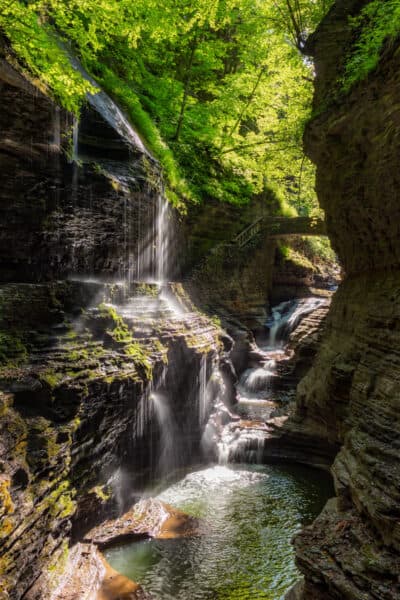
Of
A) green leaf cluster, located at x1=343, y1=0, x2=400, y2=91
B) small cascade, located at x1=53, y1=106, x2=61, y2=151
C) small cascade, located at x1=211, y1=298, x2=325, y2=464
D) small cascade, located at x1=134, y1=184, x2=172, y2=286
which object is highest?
green leaf cluster, located at x1=343, y1=0, x2=400, y2=91

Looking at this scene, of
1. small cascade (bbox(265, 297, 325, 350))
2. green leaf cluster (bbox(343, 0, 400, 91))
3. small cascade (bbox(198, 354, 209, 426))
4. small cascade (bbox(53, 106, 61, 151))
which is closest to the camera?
green leaf cluster (bbox(343, 0, 400, 91))

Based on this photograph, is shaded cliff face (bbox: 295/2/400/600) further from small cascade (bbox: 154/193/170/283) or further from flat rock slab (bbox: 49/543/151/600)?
small cascade (bbox: 154/193/170/283)

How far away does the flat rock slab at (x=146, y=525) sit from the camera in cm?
809

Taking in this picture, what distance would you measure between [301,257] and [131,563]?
21.7 meters

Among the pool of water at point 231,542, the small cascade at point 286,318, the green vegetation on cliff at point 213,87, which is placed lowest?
the pool of water at point 231,542

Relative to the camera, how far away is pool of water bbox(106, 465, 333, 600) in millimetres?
7078

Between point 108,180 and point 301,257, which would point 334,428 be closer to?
point 108,180

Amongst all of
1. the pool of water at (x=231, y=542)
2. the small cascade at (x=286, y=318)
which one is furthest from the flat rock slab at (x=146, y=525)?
the small cascade at (x=286, y=318)

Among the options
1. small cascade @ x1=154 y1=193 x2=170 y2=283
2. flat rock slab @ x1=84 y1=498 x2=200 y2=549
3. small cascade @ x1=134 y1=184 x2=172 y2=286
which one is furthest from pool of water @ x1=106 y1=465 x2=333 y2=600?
small cascade @ x1=154 y1=193 x2=170 y2=283

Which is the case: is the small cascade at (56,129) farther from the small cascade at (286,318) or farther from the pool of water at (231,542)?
the small cascade at (286,318)

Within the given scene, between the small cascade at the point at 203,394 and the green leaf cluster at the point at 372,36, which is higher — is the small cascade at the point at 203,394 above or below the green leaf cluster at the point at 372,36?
below

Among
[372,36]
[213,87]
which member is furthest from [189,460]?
[213,87]

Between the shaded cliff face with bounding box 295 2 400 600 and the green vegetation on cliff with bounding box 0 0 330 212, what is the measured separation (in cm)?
461

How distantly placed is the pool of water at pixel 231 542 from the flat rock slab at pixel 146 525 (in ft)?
0.67
